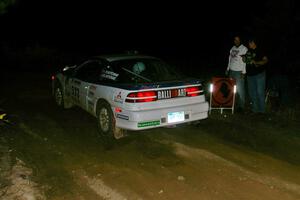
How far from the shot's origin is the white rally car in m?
7.03

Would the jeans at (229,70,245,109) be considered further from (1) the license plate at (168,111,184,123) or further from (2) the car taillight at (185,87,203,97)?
(1) the license plate at (168,111,184,123)

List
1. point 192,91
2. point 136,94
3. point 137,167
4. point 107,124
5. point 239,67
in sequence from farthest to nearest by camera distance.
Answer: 1. point 239,67
2. point 107,124
3. point 192,91
4. point 136,94
5. point 137,167

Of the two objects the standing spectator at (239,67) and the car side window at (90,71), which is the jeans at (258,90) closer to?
the standing spectator at (239,67)

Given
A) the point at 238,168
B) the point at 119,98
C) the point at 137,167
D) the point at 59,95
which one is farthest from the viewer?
the point at 59,95

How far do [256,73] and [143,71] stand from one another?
296cm

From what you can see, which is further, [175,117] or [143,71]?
[143,71]

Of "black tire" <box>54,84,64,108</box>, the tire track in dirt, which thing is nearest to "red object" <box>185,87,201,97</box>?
the tire track in dirt

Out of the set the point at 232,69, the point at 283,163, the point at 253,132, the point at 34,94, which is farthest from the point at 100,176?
the point at 34,94

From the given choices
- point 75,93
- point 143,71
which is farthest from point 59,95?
point 143,71

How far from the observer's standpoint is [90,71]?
8711 millimetres

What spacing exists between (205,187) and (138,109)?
2.05 meters

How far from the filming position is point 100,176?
19.2ft

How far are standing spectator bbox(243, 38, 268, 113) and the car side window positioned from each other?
11.2 ft

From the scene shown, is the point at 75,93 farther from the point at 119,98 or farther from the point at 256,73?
the point at 256,73
